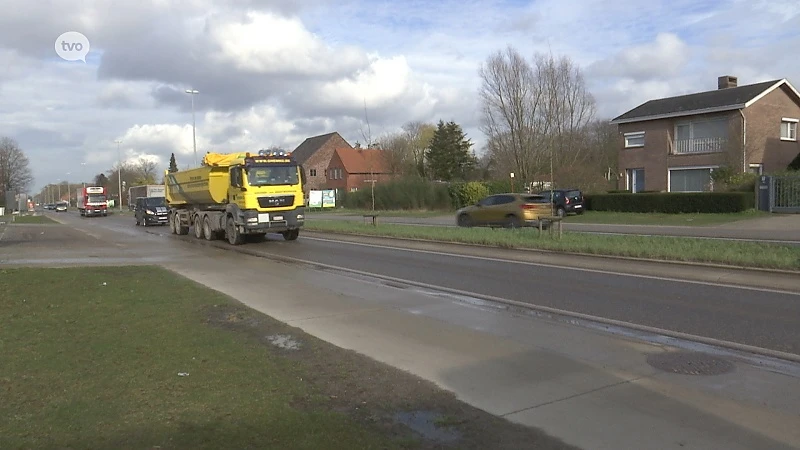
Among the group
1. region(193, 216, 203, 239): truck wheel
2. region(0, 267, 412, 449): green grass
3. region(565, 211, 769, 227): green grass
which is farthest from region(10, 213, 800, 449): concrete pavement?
region(565, 211, 769, 227): green grass

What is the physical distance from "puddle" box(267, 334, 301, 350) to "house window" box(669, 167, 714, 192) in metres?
34.8

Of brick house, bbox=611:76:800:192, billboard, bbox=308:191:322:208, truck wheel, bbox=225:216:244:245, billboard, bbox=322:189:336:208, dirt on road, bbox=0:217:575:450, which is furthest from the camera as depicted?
billboard, bbox=322:189:336:208

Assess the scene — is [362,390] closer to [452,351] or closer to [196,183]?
[452,351]

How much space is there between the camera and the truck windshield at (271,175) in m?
21.6

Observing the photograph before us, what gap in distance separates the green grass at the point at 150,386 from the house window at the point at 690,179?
1382 inches

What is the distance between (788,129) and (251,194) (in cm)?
3430

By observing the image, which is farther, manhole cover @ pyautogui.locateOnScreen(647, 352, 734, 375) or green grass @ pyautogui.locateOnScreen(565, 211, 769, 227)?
green grass @ pyautogui.locateOnScreen(565, 211, 769, 227)

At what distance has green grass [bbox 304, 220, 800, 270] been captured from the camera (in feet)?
43.3

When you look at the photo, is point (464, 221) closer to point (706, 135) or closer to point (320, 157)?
point (706, 135)

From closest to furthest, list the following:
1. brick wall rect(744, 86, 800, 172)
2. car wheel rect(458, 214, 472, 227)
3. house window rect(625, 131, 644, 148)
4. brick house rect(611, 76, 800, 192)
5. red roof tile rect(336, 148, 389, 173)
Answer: car wheel rect(458, 214, 472, 227) → brick house rect(611, 76, 800, 192) → brick wall rect(744, 86, 800, 172) → house window rect(625, 131, 644, 148) → red roof tile rect(336, 148, 389, 173)

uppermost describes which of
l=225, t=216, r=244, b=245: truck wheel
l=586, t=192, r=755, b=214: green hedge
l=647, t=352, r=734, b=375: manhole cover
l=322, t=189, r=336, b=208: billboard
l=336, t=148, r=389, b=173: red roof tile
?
l=336, t=148, r=389, b=173: red roof tile

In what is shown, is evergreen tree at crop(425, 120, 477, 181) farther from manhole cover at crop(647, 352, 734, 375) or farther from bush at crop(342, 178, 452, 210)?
manhole cover at crop(647, 352, 734, 375)

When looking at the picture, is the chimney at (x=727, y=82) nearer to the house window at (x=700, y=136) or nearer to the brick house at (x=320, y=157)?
the house window at (x=700, y=136)

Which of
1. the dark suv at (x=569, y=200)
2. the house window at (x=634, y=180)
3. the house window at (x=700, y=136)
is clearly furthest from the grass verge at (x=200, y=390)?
the house window at (x=634, y=180)
